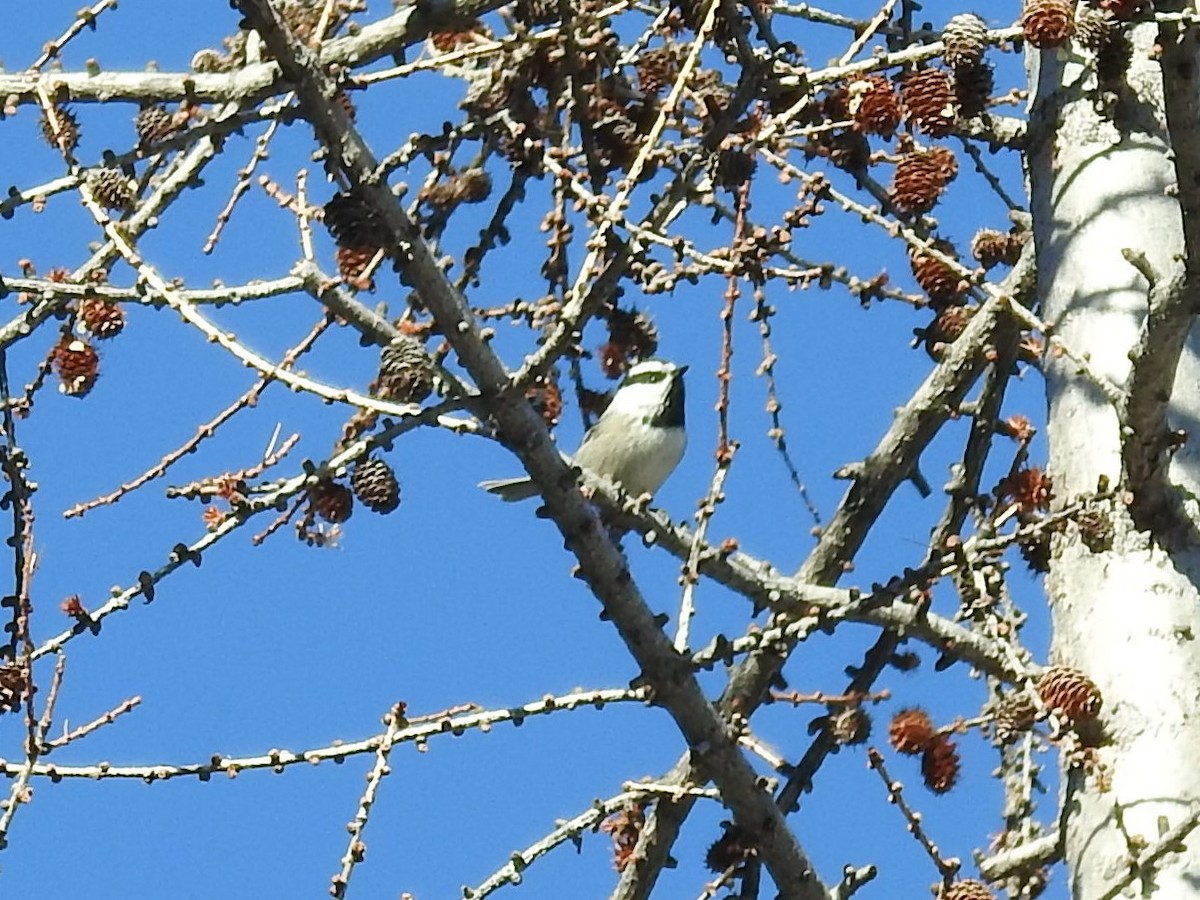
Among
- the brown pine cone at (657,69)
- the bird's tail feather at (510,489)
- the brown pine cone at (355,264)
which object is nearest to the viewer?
the brown pine cone at (355,264)

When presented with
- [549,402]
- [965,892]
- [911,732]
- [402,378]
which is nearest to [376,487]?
[402,378]

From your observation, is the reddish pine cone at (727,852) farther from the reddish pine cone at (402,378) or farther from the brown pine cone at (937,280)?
the brown pine cone at (937,280)

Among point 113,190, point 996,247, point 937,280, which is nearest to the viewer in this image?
point 113,190

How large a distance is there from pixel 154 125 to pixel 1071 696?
1.79 meters

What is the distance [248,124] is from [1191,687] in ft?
5.48

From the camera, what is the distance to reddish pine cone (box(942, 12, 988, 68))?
3.12m

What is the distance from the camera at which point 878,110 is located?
10.6ft

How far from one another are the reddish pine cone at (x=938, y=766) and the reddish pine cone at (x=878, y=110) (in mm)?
1024

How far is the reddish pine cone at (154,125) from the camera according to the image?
3.23 meters

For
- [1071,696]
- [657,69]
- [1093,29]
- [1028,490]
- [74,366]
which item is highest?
[657,69]

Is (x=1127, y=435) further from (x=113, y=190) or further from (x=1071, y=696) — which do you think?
(x=113, y=190)

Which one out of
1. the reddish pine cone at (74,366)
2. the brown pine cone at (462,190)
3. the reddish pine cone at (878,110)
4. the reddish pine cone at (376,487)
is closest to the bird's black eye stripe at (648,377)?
the brown pine cone at (462,190)

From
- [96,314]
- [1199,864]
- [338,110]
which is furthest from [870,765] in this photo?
[96,314]

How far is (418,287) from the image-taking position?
251 centimetres
